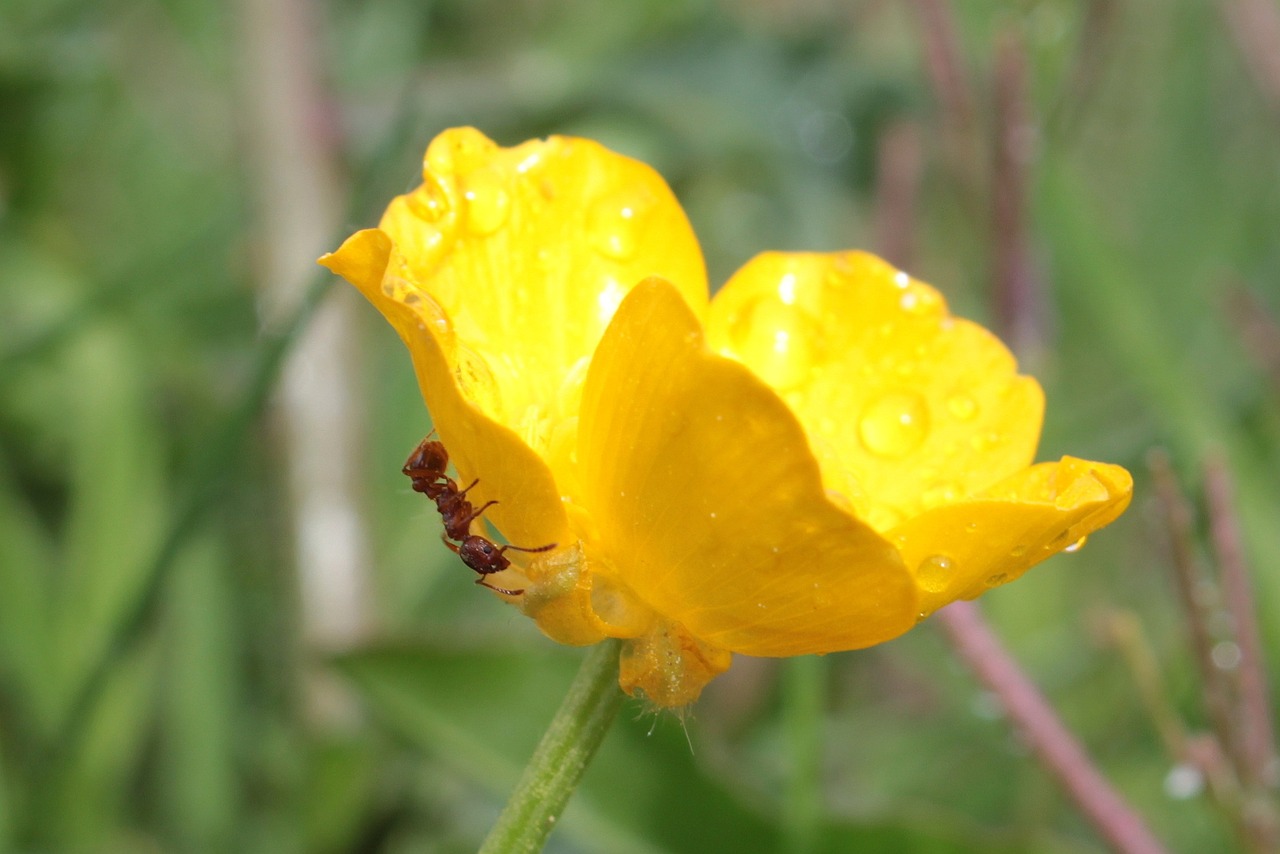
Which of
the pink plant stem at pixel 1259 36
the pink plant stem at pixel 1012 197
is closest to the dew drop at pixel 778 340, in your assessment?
the pink plant stem at pixel 1012 197

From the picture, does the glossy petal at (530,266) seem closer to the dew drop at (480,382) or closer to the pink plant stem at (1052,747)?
the dew drop at (480,382)

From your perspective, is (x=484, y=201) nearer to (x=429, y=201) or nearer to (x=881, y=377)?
(x=429, y=201)

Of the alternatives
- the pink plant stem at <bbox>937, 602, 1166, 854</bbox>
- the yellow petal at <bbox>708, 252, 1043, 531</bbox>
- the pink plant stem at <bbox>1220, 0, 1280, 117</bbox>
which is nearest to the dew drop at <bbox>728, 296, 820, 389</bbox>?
the yellow petal at <bbox>708, 252, 1043, 531</bbox>

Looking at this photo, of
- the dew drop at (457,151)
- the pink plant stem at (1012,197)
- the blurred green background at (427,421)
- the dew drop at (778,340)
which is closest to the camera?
the dew drop at (457,151)

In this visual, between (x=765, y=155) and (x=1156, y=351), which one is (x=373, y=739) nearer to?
(x=1156, y=351)

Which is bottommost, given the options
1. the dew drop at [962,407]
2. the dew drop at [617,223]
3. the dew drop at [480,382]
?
the dew drop at [962,407]

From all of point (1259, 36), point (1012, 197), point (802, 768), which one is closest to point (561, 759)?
point (802, 768)

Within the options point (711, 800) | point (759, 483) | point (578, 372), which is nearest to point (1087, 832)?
point (711, 800)
